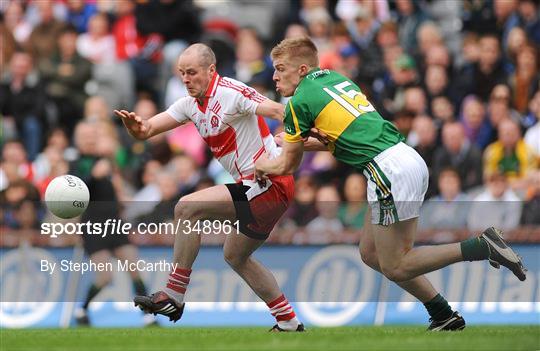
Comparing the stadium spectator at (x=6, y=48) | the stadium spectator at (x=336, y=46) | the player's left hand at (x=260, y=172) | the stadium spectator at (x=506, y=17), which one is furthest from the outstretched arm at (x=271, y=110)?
the stadium spectator at (x=6, y=48)

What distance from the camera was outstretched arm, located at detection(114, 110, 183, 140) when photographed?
1227 centimetres

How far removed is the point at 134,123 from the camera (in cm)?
1234

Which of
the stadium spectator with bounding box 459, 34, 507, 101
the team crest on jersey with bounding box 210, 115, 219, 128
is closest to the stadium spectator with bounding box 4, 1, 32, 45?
the stadium spectator with bounding box 459, 34, 507, 101

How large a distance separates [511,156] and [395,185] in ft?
21.8

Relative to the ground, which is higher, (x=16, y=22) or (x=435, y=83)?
(x=16, y=22)

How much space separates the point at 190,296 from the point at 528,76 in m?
5.93

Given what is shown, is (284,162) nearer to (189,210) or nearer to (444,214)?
(189,210)

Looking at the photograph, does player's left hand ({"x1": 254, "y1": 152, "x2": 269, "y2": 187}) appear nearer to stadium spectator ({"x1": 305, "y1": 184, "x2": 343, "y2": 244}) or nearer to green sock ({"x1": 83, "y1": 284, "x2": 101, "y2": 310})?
stadium spectator ({"x1": 305, "y1": 184, "x2": 343, "y2": 244})

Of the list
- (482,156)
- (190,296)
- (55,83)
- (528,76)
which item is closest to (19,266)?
(190,296)

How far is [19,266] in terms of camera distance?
56.6 feet

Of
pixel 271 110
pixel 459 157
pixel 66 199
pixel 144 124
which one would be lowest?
pixel 66 199

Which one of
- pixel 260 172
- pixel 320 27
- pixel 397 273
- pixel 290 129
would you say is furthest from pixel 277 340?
pixel 320 27

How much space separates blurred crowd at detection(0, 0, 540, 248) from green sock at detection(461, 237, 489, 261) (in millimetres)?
4985

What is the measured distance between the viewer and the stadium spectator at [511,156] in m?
17.4
